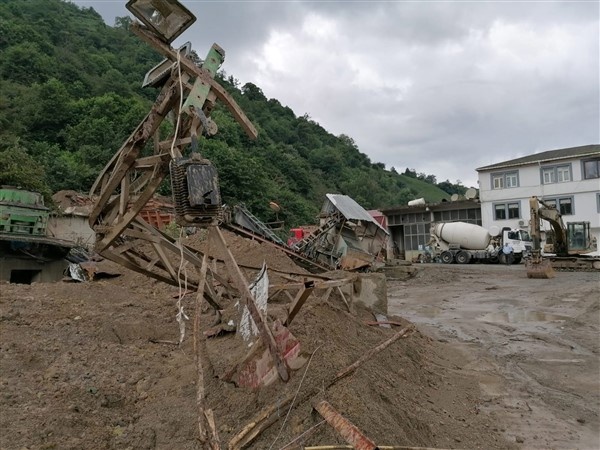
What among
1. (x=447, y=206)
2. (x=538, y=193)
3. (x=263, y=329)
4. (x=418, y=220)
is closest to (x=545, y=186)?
(x=538, y=193)

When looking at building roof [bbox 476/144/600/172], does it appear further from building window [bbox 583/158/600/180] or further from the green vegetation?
the green vegetation

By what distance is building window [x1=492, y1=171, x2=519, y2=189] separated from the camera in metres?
34.2

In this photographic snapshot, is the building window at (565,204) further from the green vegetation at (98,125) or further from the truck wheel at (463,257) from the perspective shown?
the green vegetation at (98,125)

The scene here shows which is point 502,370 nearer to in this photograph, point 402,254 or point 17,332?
point 17,332

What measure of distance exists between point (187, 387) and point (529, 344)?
6.04 meters

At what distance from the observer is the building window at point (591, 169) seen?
102 ft

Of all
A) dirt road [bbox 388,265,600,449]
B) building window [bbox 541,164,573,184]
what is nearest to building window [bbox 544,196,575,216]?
building window [bbox 541,164,573,184]

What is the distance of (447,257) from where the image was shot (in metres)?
28.7

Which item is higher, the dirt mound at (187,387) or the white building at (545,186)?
the white building at (545,186)

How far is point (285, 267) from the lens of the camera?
12852mm

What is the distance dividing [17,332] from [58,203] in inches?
649

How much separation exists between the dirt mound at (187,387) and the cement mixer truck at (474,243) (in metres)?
22.1

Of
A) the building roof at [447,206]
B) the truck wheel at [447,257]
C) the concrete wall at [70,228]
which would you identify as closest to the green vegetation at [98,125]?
the concrete wall at [70,228]

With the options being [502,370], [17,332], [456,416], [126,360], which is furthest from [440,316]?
[17,332]
